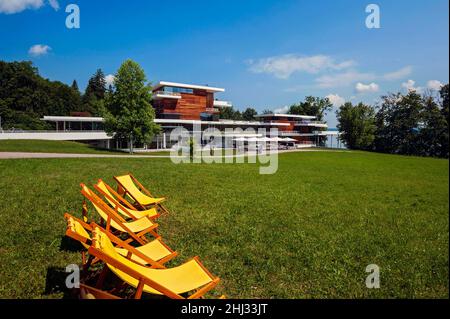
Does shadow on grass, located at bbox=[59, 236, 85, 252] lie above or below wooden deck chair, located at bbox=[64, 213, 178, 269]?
below

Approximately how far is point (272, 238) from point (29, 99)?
65012mm

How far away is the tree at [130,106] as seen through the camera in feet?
122

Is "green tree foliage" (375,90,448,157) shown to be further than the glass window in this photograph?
No

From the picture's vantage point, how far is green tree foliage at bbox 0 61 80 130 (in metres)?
48.2

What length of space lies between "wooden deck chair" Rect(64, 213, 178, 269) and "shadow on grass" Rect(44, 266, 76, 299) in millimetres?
334

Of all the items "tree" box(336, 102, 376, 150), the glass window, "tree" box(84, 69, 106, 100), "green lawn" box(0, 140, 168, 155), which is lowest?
"green lawn" box(0, 140, 168, 155)

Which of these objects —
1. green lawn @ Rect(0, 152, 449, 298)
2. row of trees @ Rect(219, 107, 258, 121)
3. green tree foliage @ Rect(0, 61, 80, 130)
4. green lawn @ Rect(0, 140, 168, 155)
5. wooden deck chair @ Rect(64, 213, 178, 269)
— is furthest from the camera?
row of trees @ Rect(219, 107, 258, 121)

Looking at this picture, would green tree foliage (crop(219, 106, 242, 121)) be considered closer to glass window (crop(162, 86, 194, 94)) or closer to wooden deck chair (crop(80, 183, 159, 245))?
glass window (crop(162, 86, 194, 94))

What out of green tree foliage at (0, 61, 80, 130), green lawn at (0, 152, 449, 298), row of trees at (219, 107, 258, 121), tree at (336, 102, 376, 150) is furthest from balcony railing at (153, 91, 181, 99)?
green lawn at (0, 152, 449, 298)

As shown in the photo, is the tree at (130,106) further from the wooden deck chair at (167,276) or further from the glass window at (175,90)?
the wooden deck chair at (167,276)

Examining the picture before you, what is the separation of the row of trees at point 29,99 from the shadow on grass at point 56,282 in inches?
1789

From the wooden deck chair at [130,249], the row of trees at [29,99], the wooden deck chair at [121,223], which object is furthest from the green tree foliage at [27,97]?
the wooden deck chair at [130,249]

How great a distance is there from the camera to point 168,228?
681 centimetres
